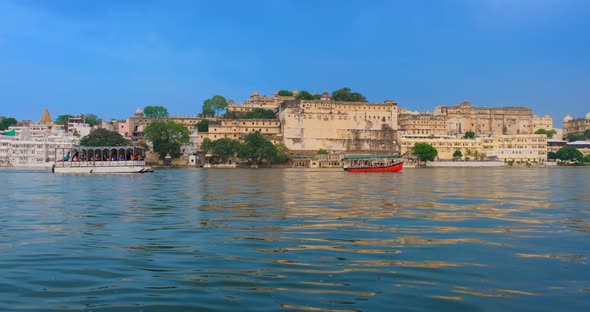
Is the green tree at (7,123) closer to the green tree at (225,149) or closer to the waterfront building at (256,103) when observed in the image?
the waterfront building at (256,103)

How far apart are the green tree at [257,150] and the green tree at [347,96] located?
3336 cm

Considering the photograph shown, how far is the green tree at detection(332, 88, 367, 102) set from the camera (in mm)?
114500

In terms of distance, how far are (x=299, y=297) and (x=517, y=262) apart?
376 cm

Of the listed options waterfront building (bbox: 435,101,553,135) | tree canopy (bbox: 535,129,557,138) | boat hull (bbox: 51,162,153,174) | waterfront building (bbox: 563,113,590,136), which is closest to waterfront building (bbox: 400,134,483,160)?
waterfront building (bbox: 435,101,553,135)

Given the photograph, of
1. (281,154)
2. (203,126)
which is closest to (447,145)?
(281,154)

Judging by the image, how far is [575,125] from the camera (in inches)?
5418

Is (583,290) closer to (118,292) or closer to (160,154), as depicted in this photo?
(118,292)

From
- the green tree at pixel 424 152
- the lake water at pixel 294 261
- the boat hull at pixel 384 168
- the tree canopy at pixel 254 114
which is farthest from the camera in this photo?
the tree canopy at pixel 254 114

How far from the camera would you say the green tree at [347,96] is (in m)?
114

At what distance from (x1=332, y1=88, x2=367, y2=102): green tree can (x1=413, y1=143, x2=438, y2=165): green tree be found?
2387 centimetres

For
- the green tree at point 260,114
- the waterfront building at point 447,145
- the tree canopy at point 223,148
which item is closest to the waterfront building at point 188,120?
the green tree at point 260,114

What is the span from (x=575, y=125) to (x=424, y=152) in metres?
64.8

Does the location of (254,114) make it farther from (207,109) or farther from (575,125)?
(575,125)

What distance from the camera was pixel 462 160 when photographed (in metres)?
98.5
